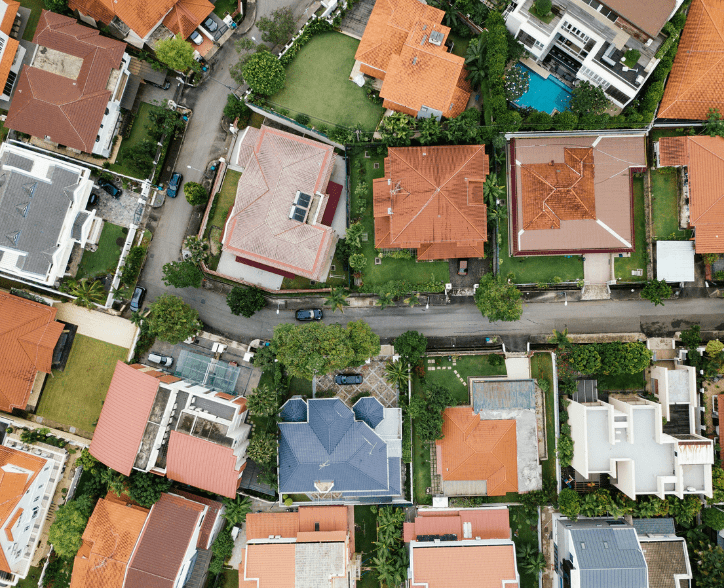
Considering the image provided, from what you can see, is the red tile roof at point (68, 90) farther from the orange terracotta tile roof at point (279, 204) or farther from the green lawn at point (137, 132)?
the orange terracotta tile roof at point (279, 204)

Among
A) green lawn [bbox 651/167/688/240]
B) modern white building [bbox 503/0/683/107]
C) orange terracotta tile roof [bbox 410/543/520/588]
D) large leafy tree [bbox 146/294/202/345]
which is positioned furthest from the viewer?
green lawn [bbox 651/167/688/240]

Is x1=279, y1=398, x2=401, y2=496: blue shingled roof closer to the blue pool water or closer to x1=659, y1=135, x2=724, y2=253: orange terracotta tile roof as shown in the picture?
the blue pool water

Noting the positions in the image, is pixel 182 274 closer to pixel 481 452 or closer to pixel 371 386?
pixel 371 386

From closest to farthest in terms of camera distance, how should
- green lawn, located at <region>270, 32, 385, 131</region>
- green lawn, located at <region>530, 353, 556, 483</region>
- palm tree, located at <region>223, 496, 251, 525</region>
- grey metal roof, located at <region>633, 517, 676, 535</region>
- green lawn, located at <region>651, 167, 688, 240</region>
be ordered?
grey metal roof, located at <region>633, 517, 676, 535</region>
palm tree, located at <region>223, 496, 251, 525</region>
green lawn, located at <region>651, 167, 688, 240</region>
green lawn, located at <region>530, 353, 556, 483</region>
green lawn, located at <region>270, 32, 385, 131</region>

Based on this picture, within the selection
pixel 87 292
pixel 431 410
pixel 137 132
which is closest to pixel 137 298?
pixel 87 292

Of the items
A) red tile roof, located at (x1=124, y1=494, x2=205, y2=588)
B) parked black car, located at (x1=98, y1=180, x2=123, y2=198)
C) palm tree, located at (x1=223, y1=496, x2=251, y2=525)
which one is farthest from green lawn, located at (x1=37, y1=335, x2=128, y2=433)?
palm tree, located at (x1=223, y1=496, x2=251, y2=525)

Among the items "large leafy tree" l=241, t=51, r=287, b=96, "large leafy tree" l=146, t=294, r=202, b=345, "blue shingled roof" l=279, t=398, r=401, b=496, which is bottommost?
"blue shingled roof" l=279, t=398, r=401, b=496

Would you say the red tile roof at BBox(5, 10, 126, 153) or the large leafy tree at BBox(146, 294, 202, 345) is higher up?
the red tile roof at BBox(5, 10, 126, 153)

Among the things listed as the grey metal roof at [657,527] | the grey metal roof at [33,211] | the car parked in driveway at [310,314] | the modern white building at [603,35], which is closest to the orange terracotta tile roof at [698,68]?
the modern white building at [603,35]

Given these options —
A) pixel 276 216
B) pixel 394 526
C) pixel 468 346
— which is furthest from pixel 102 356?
pixel 468 346
